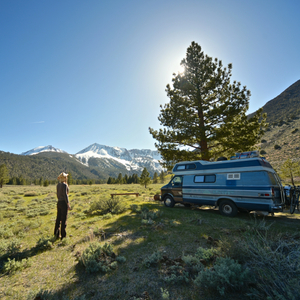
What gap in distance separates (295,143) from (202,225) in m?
52.6

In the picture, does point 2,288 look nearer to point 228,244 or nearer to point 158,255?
point 158,255

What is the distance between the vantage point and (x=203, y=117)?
14.6 meters

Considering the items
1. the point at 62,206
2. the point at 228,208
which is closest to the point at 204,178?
the point at 228,208

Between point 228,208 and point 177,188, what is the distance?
3.55 meters

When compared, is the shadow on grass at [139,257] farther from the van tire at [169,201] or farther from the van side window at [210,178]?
the van tire at [169,201]

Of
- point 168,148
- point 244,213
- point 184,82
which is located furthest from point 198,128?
point 244,213

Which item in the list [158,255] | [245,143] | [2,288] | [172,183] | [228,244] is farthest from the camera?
[245,143]

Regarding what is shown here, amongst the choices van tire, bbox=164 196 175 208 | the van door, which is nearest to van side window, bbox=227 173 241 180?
the van door

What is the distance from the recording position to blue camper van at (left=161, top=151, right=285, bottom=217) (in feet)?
24.8

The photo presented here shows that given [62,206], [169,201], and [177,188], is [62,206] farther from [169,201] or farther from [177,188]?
[169,201]

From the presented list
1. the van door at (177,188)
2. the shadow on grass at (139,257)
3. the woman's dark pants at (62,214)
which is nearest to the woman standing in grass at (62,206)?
the woman's dark pants at (62,214)

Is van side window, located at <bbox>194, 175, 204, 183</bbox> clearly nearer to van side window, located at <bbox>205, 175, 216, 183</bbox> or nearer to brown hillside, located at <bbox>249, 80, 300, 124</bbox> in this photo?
van side window, located at <bbox>205, 175, 216, 183</bbox>

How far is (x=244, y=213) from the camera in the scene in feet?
31.6

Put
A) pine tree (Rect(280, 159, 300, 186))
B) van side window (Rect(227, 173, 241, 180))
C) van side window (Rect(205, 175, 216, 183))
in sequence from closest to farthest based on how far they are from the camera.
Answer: van side window (Rect(227, 173, 241, 180)), van side window (Rect(205, 175, 216, 183)), pine tree (Rect(280, 159, 300, 186))
